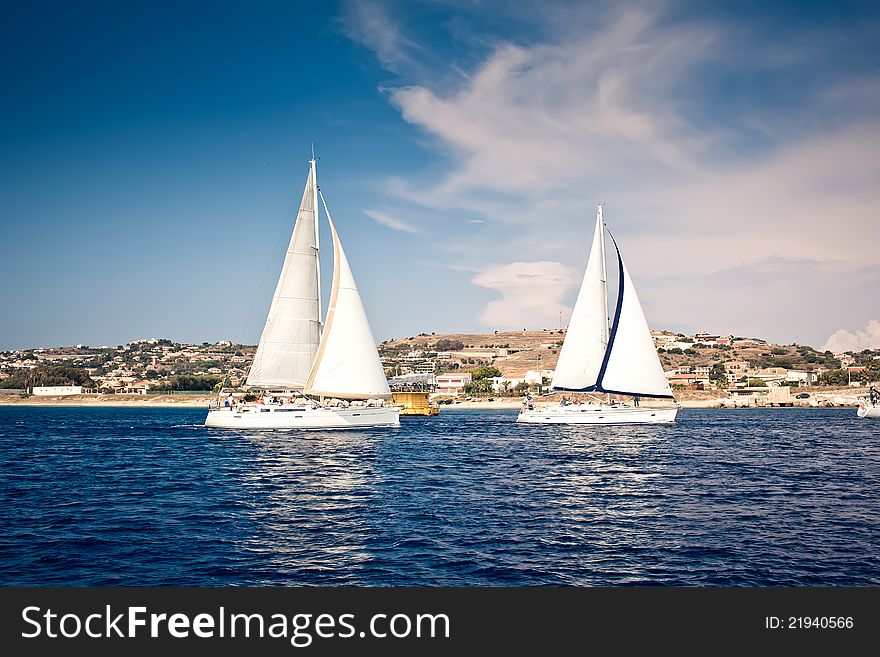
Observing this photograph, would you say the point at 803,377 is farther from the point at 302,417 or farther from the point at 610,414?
the point at 302,417

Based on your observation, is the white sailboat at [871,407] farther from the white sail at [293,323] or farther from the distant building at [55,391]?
the distant building at [55,391]

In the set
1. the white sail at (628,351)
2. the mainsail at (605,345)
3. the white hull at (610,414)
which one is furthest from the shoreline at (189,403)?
the white sail at (628,351)

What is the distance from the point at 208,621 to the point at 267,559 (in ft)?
22.7

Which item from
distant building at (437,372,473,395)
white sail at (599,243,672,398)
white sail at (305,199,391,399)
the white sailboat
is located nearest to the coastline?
distant building at (437,372,473,395)

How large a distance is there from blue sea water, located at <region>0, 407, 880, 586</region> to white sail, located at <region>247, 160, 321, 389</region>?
12572 mm

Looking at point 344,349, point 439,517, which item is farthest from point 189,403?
point 439,517

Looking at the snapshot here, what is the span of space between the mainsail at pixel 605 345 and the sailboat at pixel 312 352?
19.9 meters

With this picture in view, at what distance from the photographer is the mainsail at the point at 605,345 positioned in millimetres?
66438

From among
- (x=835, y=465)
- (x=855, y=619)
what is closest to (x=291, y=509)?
(x=855, y=619)

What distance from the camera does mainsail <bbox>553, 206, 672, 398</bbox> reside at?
66.4 m

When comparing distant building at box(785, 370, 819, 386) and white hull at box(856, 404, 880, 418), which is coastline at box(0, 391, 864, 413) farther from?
white hull at box(856, 404, 880, 418)

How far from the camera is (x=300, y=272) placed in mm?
58719

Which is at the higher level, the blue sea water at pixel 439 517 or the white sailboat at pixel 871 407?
the white sailboat at pixel 871 407

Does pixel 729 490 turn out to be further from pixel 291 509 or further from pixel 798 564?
pixel 291 509
